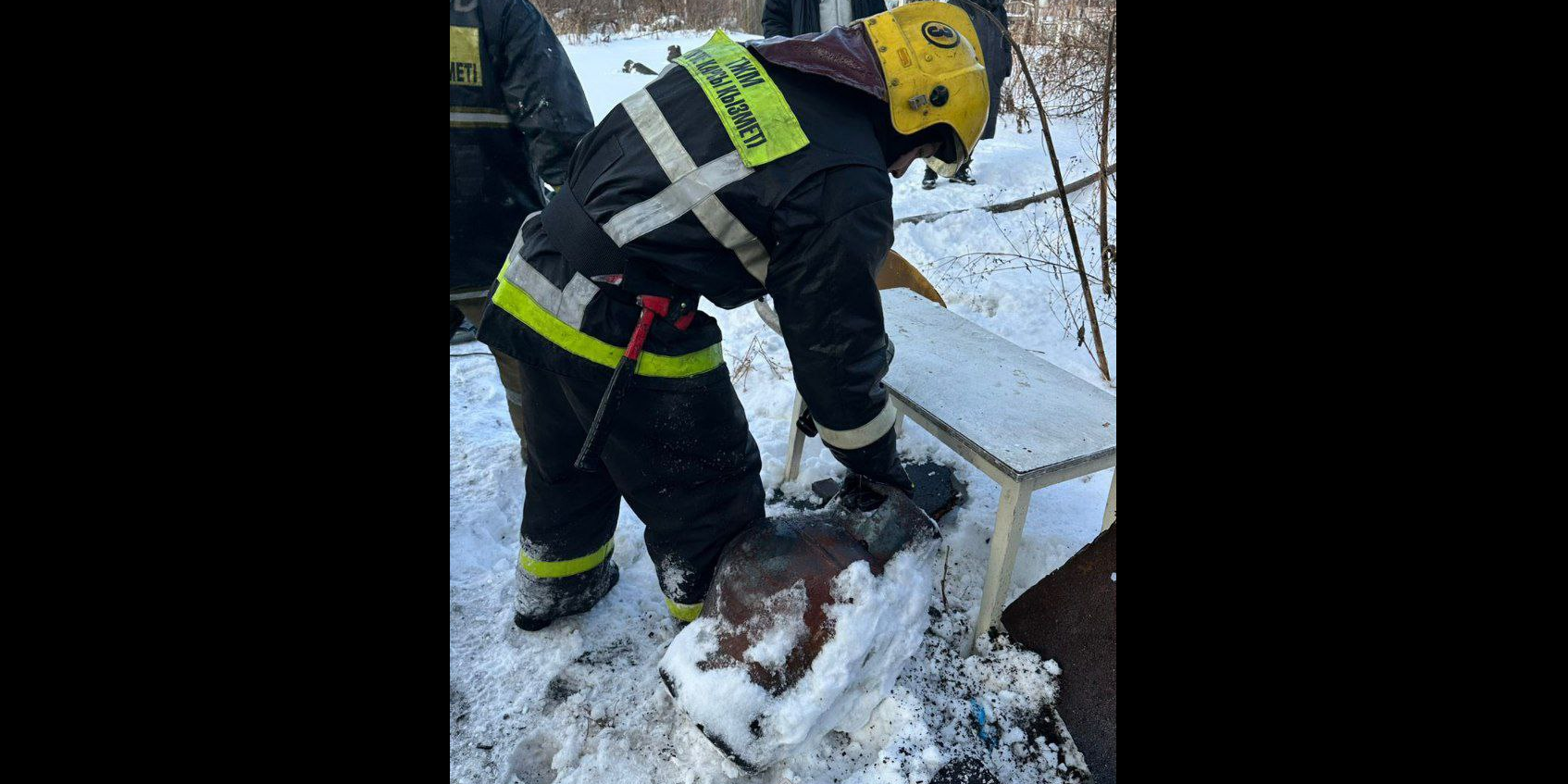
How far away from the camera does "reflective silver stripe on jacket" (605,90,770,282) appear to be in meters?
1.72

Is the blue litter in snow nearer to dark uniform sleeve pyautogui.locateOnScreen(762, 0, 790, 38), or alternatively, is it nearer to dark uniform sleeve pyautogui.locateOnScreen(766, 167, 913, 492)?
dark uniform sleeve pyautogui.locateOnScreen(766, 167, 913, 492)

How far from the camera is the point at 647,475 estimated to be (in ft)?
6.75

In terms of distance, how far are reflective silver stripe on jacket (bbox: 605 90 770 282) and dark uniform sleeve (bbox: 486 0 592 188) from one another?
1.12m

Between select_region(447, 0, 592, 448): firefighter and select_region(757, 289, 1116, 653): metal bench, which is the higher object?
select_region(447, 0, 592, 448): firefighter

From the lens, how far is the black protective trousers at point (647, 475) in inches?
78.0

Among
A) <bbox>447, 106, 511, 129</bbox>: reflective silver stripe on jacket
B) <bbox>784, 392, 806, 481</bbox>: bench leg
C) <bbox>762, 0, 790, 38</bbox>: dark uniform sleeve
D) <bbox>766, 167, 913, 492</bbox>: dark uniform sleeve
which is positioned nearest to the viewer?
<bbox>766, 167, 913, 492</bbox>: dark uniform sleeve

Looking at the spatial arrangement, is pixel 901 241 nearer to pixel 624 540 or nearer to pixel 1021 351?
pixel 1021 351

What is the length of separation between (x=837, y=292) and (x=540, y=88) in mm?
1705

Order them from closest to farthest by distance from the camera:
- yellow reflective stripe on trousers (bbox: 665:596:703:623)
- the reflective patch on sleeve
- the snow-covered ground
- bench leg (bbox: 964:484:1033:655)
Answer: the snow-covered ground < bench leg (bbox: 964:484:1033:655) < yellow reflective stripe on trousers (bbox: 665:596:703:623) < the reflective patch on sleeve

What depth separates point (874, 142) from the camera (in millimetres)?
1806

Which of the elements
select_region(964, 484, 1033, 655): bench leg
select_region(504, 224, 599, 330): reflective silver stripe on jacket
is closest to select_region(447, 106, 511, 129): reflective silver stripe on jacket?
select_region(504, 224, 599, 330): reflective silver stripe on jacket

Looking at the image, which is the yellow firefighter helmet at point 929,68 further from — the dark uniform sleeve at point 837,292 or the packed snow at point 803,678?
the packed snow at point 803,678

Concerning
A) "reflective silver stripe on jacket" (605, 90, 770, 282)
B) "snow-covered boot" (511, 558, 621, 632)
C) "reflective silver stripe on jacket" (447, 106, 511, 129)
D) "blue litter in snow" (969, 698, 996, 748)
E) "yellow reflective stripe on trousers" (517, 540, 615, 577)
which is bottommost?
"blue litter in snow" (969, 698, 996, 748)
